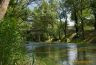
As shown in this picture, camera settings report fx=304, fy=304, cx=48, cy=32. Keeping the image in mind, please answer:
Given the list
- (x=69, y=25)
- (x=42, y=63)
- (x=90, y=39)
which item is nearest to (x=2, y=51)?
(x=42, y=63)

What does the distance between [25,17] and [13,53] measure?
23.1m

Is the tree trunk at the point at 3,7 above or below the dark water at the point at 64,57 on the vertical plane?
above

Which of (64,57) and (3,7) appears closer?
(3,7)

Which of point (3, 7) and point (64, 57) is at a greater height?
point (3, 7)

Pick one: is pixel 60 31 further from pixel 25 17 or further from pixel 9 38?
pixel 9 38

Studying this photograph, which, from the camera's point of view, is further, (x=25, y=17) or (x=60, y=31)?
(x=60, y=31)

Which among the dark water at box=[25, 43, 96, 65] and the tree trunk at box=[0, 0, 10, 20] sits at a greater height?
the tree trunk at box=[0, 0, 10, 20]

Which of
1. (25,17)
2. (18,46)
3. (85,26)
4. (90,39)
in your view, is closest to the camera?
(18,46)

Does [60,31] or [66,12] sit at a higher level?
[66,12]

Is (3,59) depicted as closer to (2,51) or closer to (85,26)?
(2,51)

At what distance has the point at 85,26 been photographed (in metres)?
78.3

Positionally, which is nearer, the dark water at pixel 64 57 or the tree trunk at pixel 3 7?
the tree trunk at pixel 3 7

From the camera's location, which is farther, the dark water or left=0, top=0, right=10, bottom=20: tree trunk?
the dark water

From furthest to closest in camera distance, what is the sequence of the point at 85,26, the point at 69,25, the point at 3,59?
the point at 69,25 → the point at 85,26 → the point at 3,59
